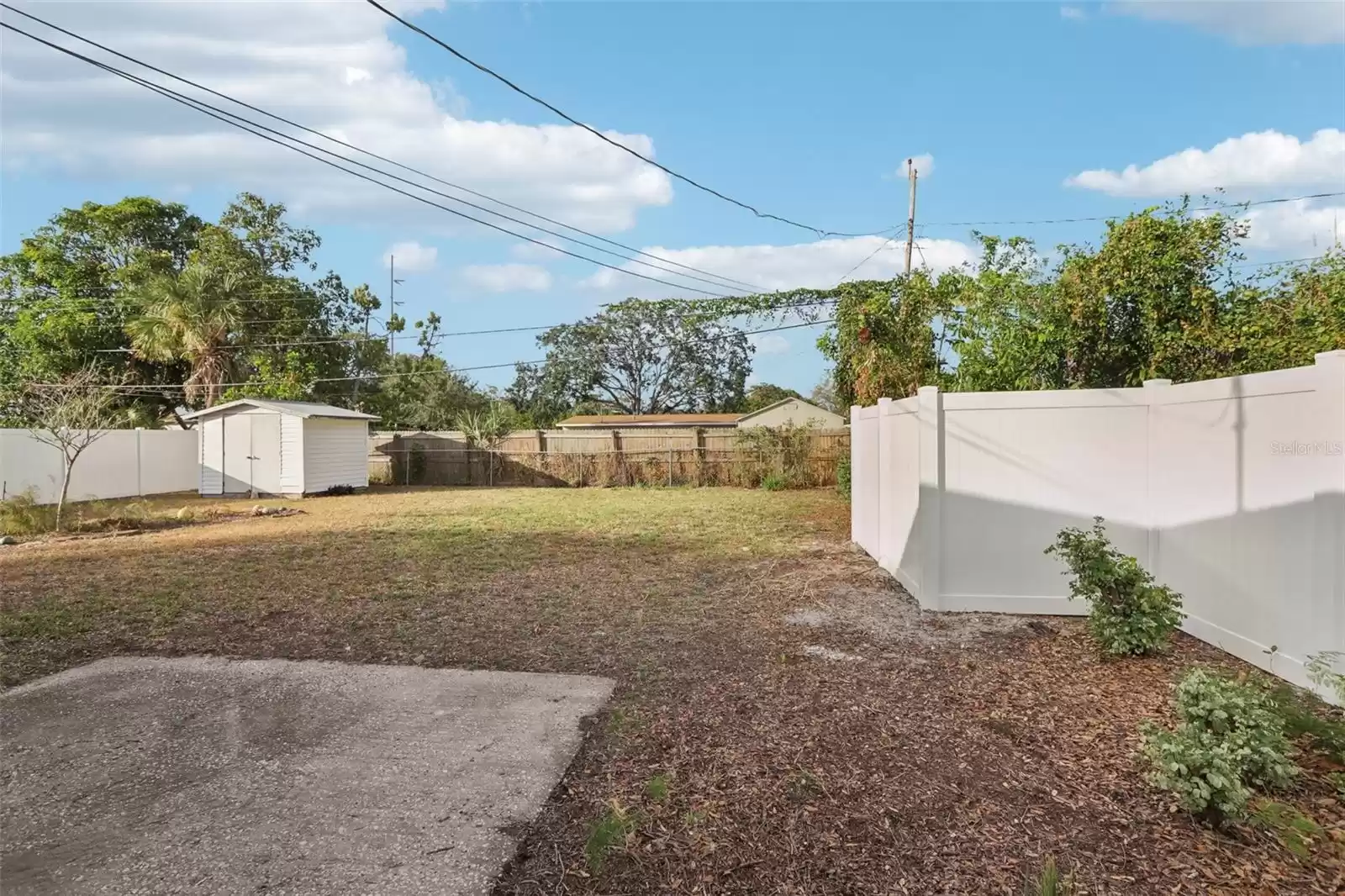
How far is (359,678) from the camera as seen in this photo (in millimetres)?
4055

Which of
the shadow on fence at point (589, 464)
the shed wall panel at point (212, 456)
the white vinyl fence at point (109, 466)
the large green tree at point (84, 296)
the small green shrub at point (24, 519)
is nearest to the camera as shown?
the small green shrub at point (24, 519)

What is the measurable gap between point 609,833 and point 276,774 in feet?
4.81

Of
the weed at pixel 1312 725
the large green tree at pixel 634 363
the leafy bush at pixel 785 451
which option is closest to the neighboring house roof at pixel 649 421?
the large green tree at pixel 634 363

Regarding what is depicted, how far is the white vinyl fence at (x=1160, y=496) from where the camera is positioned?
3.51 m

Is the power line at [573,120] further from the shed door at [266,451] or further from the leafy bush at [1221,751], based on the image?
the shed door at [266,451]

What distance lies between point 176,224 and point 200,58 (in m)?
24.2

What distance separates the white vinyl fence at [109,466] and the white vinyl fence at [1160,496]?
14.2 meters

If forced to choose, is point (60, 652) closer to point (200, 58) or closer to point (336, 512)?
point (200, 58)

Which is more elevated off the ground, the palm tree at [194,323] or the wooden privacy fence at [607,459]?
the palm tree at [194,323]

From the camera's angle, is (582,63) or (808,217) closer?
(582,63)

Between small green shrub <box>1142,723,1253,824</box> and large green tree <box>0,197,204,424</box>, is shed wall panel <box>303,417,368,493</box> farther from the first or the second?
small green shrub <box>1142,723,1253,824</box>

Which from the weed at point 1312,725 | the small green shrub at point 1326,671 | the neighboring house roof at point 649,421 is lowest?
the weed at point 1312,725

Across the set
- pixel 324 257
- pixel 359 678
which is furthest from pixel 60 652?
pixel 324 257

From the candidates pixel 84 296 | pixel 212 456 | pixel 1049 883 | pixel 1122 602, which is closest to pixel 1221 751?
pixel 1049 883
